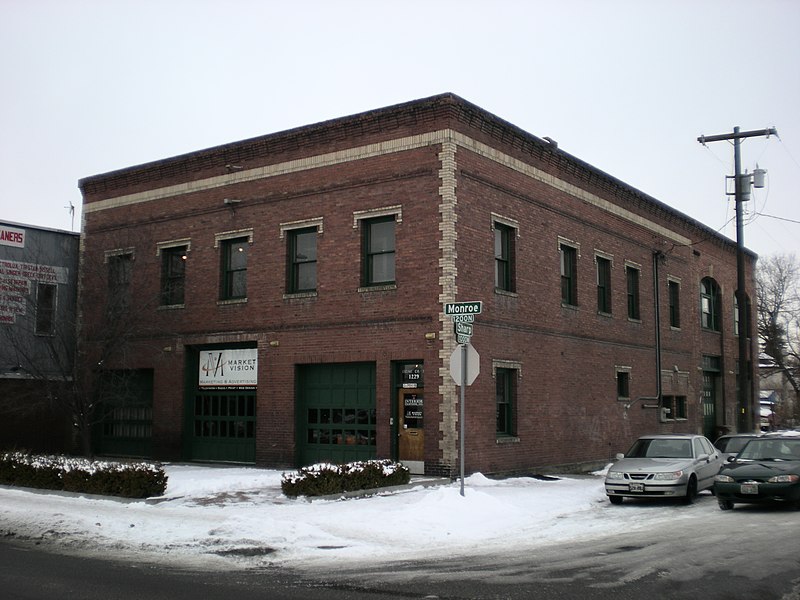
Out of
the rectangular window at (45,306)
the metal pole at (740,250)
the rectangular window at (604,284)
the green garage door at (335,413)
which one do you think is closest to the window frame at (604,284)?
the rectangular window at (604,284)

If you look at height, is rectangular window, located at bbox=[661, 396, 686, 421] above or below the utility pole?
below

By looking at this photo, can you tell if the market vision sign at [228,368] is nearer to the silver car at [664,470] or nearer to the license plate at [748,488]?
the silver car at [664,470]

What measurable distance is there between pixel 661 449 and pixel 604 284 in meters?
10.0

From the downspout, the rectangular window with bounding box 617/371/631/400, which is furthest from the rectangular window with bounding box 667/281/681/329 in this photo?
the rectangular window with bounding box 617/371/631/400

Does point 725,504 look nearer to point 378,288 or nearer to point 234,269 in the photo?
point 378,288

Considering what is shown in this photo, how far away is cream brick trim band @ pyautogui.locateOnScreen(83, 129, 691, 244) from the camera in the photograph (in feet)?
67.8

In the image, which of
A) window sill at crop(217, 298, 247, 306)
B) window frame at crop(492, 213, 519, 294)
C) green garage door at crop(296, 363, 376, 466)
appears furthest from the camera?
window sill at crop(217, 298, 247, 306)

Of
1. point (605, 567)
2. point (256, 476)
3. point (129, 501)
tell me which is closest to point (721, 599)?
point (605, 567)

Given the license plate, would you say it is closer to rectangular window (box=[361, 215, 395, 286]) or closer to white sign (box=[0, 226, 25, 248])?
rectangular window (box=[361, 215, 395, 286])

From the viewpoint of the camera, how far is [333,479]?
16.4 m

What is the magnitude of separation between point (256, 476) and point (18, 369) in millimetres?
10745

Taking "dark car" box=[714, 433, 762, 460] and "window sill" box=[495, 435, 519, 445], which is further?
"window sill" box=[495, 435, 519, 445]

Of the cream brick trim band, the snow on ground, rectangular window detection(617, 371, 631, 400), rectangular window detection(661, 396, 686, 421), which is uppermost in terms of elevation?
the cream brick trim band

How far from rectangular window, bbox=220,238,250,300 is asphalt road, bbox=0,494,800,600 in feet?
41.3
